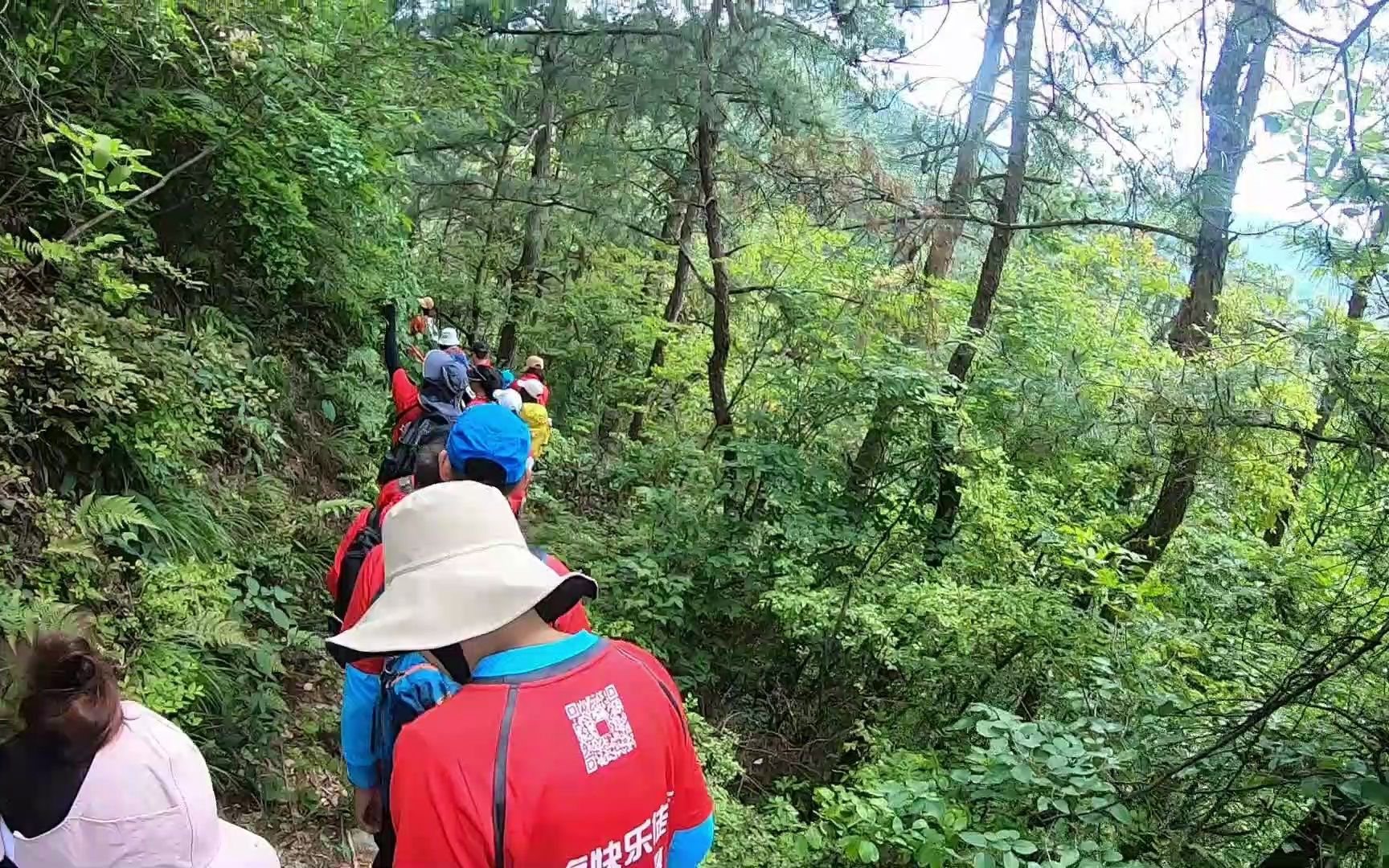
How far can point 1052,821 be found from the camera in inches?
130

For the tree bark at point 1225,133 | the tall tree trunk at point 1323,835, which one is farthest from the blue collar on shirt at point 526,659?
the tree bark at point 1225,133

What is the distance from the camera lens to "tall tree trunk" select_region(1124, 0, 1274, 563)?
188 inches

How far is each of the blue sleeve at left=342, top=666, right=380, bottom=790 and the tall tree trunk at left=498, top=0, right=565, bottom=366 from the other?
720 centimetres

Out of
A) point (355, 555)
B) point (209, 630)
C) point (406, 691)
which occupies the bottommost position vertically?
point (209, 630)

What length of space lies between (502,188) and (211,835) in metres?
10.3

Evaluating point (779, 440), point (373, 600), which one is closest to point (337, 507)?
point (779, 440)

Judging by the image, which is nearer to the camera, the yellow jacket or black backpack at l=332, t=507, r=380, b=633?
black backpack at l=332, t=507, r=380, b=633

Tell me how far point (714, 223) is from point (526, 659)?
742 centimetres

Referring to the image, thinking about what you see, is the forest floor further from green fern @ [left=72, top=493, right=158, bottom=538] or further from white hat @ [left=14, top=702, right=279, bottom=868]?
white hat @ [left=14, top=702, right=279, bottom=868]

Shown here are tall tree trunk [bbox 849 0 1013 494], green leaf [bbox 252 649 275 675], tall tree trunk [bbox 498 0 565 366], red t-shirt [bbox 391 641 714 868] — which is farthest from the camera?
tall tree trunk [bbox 498 0 565 366]

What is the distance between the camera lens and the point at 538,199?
10.4 m

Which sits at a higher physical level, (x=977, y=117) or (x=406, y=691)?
(x=977, y=117)

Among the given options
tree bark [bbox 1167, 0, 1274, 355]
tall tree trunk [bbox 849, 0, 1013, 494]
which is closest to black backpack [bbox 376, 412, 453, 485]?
tall tree trunk [bbox 849, 0, 1013, 494]

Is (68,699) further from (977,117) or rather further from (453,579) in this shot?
(977,117)
